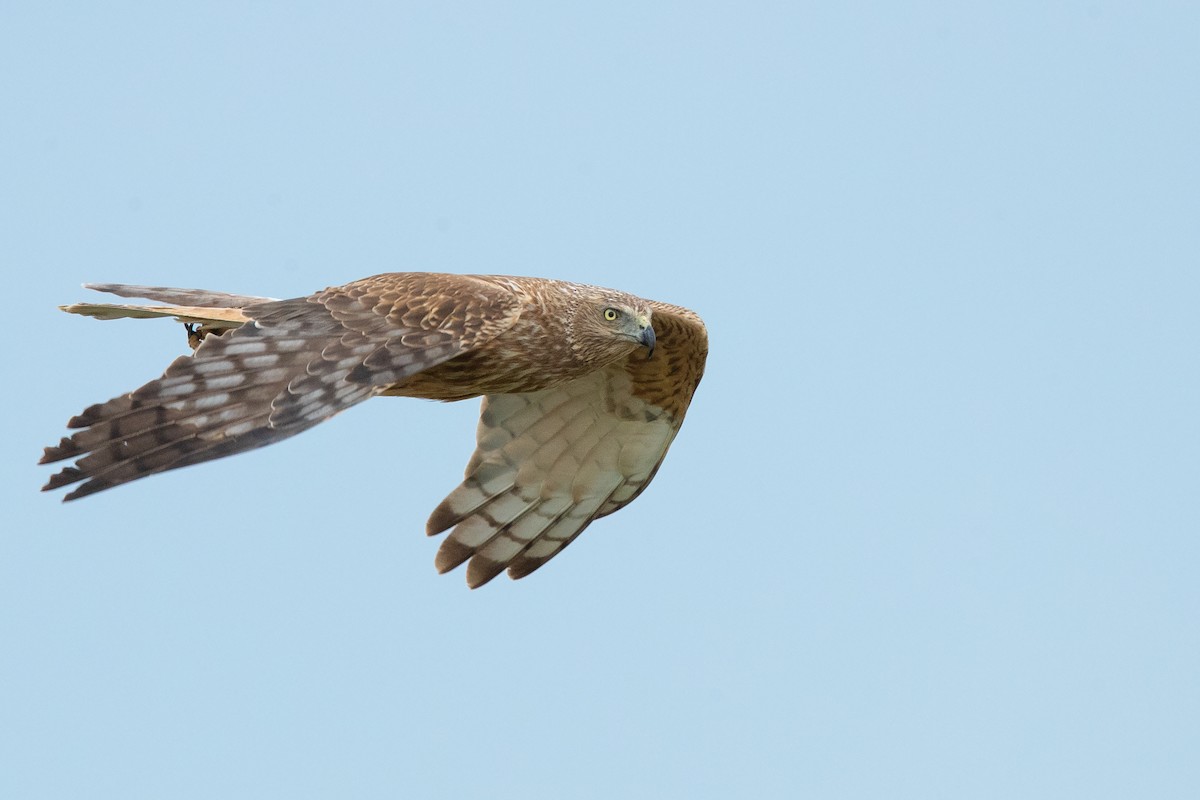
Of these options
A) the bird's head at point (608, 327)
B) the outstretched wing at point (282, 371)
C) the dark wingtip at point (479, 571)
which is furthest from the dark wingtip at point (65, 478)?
the dark wingtip at point (479, 571)

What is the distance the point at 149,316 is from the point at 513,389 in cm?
215

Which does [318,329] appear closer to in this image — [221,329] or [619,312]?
[221,329]

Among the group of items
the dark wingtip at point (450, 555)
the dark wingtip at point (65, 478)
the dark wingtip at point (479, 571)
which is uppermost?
the dark wingtip at point (65, 478)

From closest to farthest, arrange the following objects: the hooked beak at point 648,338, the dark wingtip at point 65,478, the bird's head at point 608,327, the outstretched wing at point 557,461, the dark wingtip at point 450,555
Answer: the dark wingtip at point 65,478
the bird's head at point 608,327
the hooked beak at point 648,338
the dark wingtip at point 450,555
the outstretched wing at point 557,461

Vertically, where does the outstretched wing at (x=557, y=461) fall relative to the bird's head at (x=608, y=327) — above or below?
below

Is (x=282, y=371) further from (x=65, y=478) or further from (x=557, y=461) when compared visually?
(x=557, y=461)

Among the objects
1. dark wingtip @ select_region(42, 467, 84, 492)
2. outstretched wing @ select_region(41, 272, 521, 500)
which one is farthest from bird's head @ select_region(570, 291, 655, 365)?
dark wingtip @ select_region(42, 467, 84, 492)

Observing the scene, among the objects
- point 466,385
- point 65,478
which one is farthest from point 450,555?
point 65,478

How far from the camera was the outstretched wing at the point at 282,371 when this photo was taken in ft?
27.8

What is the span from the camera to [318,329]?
9438 millimetres

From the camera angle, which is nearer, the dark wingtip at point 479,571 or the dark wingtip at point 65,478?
the dark wingtip at point 65,478

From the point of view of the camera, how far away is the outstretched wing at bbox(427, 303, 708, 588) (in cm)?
1190

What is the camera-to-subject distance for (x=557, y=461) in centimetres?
1215

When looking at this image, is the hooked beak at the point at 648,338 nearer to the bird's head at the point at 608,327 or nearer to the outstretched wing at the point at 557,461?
the bird's head at the point at 608,327
